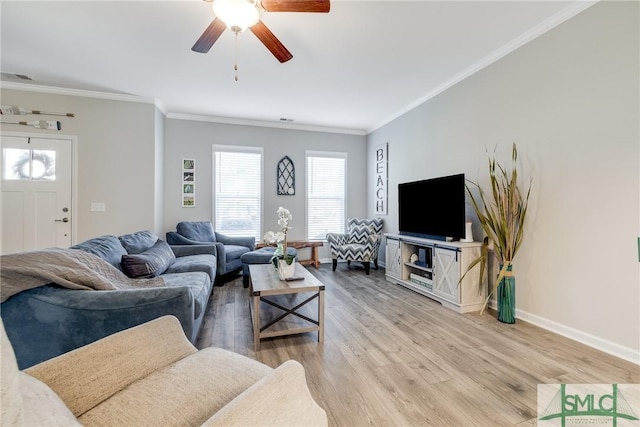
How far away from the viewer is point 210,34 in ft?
6.86

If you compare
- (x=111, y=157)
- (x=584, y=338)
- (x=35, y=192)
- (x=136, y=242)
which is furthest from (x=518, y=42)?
(x=35, y=192)

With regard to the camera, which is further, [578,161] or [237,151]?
[237,151]

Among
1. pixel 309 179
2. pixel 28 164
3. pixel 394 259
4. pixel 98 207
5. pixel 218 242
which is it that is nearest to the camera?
pixel 28 164

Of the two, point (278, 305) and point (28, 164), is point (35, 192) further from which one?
point (278, 305)

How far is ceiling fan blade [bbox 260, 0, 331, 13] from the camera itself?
5.84 ft

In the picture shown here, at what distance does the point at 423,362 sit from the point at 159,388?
1719 mm

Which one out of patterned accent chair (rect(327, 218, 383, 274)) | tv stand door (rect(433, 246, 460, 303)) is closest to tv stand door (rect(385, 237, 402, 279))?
patterned accent chair (rect(327, 218, 383, 274))

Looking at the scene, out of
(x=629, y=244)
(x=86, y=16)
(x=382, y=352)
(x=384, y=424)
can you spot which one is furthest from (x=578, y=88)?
(x=86, y=16)

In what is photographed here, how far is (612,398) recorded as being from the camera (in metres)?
1.62

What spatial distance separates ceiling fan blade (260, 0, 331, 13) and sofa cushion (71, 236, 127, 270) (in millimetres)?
2141

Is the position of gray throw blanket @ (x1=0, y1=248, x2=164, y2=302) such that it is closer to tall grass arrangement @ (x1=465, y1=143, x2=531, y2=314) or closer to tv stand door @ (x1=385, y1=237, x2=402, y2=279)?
tall grass arrangement @ (x1=465, y1=143, x2=531, y2=314)

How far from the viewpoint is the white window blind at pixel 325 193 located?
5555 mm

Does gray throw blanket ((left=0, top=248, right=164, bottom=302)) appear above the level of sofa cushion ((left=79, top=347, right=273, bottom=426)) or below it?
above

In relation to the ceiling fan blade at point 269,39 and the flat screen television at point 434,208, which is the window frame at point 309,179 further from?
the ceiling fan blade at point 269,39
